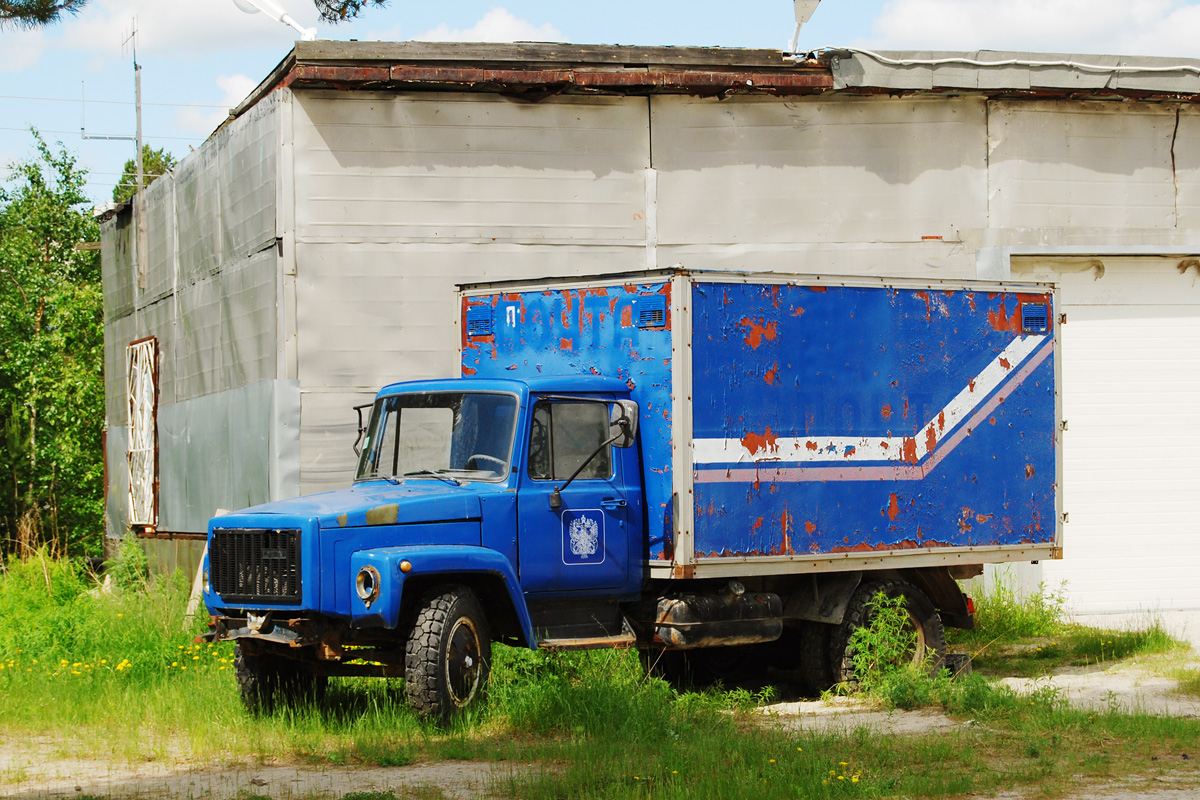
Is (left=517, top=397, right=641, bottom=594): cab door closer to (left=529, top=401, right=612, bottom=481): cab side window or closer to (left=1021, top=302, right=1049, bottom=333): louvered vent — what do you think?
(left=529, top=401, right=612, bottom=481): cab side window

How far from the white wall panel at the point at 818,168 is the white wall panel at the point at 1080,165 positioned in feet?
0.90

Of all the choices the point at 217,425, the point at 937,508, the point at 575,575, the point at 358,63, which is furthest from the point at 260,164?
the point at 937,508

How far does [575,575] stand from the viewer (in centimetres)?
952

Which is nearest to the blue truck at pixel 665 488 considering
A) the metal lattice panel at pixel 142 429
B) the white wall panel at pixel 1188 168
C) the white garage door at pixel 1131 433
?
the white garage door at pixel 1131 433

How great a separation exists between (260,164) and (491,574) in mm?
6773

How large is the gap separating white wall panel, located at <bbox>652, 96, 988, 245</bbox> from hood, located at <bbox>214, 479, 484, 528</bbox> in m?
5.90

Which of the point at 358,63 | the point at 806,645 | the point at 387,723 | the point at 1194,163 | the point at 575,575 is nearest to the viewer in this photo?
the point at 387,723

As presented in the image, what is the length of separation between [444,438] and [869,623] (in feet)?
12.3

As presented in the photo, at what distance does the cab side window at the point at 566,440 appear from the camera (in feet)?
31.0

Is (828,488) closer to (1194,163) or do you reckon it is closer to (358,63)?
(358,63)

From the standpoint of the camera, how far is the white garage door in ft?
51.4

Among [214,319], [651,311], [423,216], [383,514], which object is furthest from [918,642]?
[214,319]

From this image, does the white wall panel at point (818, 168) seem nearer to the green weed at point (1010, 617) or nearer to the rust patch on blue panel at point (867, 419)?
the rust patch on blue panel at point (867, 419)

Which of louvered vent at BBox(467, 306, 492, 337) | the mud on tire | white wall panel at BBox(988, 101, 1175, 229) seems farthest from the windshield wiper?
white wall panel at BBox(988, 101, 1175, 229)
